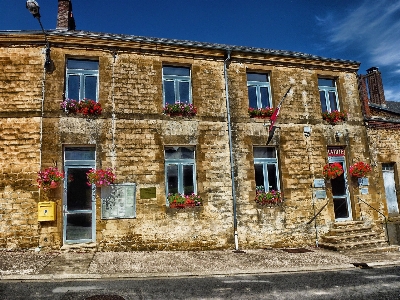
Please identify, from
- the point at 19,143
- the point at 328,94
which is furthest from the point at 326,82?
the point at 19,143

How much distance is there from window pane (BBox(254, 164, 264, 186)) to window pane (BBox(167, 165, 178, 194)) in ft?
9.48

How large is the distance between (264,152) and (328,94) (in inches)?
157

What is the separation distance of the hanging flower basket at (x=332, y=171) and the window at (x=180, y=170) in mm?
4952

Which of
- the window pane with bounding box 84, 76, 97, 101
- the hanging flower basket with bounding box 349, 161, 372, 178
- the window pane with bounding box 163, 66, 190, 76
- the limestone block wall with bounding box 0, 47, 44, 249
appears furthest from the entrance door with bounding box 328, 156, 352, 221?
the limestone block wall with bounding box 0, 47, 44, 249

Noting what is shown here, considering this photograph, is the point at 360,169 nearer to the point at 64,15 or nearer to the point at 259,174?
the point at 259,174

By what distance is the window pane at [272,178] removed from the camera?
11.4 meters

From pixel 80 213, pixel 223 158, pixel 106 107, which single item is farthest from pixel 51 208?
pixel 223 158

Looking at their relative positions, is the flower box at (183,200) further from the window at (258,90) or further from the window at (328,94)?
the window at (328,94)

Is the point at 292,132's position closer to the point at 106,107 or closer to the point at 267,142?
the point at 267,142

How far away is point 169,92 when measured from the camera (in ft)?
36.4

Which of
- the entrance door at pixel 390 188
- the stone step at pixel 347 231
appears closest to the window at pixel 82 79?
the stone step at pixel 347 231

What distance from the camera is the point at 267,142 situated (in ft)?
37.6

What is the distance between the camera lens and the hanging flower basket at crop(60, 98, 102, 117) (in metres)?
9.80

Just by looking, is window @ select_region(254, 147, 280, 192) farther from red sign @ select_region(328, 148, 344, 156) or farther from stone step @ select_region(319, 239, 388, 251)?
stone step @ select_region(319, 239, 388, 251)
